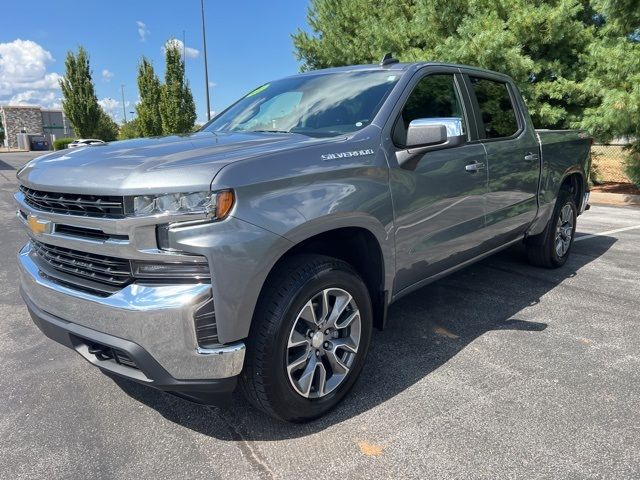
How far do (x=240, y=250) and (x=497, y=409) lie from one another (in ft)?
5.55

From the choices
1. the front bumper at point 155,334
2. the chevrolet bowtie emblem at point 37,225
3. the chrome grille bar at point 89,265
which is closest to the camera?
the front bumper at point 155,334

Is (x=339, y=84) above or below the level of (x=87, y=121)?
below

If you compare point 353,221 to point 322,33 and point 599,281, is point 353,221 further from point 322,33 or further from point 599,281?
point 322,33

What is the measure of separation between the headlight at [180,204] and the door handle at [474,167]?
206 centimetres

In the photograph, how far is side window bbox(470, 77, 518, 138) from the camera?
4.06 meters

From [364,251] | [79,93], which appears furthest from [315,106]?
[79,93]

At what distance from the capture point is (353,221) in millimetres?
2660

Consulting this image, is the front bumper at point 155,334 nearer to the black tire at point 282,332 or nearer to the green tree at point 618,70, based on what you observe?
the black tire at point 282,332

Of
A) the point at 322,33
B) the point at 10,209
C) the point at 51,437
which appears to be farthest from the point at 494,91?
the point at 322,33

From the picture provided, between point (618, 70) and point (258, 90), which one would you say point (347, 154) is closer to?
point (258, 90)

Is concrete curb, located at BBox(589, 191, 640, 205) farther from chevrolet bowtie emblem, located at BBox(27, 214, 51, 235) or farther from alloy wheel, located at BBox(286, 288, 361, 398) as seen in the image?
chevrolet bowtie emblem, located at BBox(27, 214, 51, 235)

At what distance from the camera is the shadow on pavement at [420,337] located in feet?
8.80

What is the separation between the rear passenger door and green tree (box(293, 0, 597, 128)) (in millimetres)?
7011

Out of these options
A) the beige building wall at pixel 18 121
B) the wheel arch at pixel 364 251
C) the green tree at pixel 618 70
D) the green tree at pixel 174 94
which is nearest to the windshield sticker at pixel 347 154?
the wheel arch at pixel 364 251
